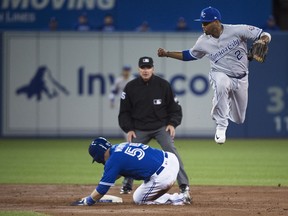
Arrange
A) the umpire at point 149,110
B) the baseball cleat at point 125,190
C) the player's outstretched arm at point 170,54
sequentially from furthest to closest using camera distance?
1. the baseball cleat at point 125,190
2. the umpire at point 149,110
3. the player's outstretched arm at point 170,54

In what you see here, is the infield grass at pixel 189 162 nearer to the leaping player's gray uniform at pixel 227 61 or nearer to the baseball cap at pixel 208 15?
the leaping player's gray uniform at pixel 227 61

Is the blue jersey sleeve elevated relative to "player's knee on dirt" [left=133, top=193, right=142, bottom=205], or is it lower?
elevated

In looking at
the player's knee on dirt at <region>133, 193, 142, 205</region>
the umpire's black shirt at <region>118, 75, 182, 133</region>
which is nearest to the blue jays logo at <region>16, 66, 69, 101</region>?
the umpire's black shirt at <region>118, 75, 182, 133</region>

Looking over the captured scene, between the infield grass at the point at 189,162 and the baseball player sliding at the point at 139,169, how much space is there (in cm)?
350

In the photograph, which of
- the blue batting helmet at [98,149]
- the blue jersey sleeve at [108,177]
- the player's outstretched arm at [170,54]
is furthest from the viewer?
the player's outstretched arm at [170,54]

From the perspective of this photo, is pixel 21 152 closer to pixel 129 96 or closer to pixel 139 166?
pixel 129 96

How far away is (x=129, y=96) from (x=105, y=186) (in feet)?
7.40

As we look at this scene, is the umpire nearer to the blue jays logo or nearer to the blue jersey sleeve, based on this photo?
the blue jersey sleeve

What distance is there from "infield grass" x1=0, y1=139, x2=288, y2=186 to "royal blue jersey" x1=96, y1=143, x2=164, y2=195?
380 centimetres

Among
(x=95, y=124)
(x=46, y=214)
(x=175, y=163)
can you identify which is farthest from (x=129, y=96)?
(x=95, y=124)

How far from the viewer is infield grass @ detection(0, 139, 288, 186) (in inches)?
632

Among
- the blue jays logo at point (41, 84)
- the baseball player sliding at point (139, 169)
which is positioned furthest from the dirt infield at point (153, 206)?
the blue jays logo at point (41, 84)

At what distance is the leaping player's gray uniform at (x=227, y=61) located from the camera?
474 inches

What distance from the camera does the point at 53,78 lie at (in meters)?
25.7
